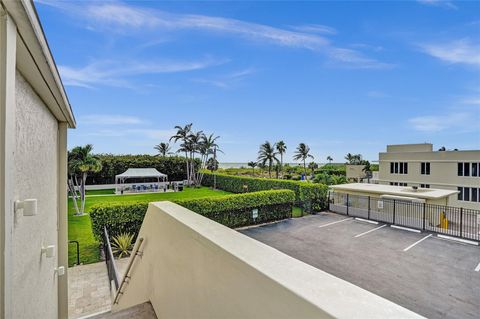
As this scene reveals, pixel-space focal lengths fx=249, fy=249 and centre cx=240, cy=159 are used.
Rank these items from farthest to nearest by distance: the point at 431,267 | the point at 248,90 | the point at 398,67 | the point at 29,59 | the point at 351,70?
the point at 248,90 < the point at 351,70 < the point at 398,67 < the point at 431,267 < the point at 29,59

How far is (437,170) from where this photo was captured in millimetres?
22281

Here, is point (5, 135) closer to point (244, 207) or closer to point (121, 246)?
point (121, 246)

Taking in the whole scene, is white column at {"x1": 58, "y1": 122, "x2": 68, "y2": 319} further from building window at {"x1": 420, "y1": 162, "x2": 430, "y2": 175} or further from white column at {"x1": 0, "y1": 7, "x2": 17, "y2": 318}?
building window at {"x1": 420, "y1": 162, "x2": 430, "y2": 175}

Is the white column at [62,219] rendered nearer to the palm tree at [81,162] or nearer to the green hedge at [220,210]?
the green hedge at [220,210]

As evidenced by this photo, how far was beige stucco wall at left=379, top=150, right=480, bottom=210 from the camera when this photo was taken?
808 inches

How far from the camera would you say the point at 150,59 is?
1473cm

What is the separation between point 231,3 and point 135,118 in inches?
1013

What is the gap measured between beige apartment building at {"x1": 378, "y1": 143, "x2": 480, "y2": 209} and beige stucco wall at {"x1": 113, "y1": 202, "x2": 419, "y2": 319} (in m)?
24.4

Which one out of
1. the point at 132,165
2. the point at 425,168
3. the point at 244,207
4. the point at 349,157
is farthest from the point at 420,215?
the point at 349,157

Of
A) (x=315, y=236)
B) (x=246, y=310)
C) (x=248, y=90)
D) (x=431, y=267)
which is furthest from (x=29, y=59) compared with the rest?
(x=248, y=90)

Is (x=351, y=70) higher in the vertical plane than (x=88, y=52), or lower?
higher

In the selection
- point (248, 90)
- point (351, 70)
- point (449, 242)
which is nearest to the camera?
Result: point (449, 242)

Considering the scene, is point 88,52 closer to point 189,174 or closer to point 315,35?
point 315,35

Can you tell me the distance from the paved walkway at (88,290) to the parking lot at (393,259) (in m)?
6.68
